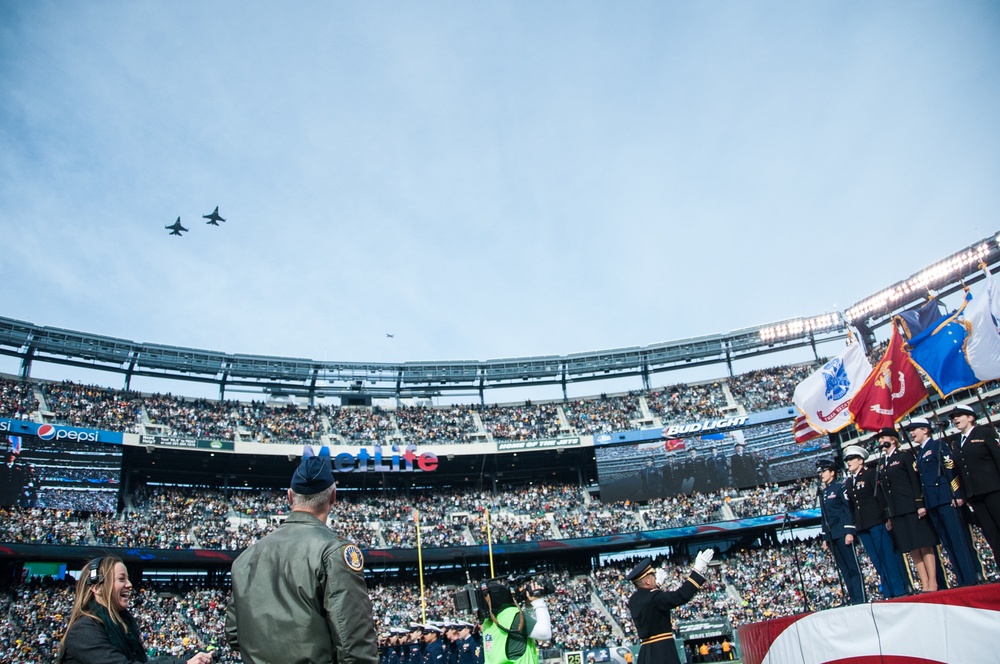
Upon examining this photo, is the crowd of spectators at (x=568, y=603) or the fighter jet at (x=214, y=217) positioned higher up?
the fighter jet at (x=214, y=217)

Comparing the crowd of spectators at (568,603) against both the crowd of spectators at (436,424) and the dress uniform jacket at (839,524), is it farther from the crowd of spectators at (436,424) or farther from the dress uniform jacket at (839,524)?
the dress uniform jacket at (839,524)

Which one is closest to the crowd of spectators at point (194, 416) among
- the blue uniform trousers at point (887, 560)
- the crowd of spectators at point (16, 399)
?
the crowd of spectators at point (16, 399)

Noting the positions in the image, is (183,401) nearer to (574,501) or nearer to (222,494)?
(222,494)

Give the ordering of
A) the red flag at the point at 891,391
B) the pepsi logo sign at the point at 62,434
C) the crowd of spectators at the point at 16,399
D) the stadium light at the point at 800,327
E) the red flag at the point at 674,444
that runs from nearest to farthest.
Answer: the red flag at the point at 891,391
the pepsi logo sign at the point at 62,434
the crowd of spectators at the point at 16,399
the red flag at the point at 674,444
the stadium light at the point at 800,327

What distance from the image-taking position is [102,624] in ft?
14.8

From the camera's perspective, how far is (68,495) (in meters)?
34.2

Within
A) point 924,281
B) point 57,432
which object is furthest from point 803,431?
point 57,432

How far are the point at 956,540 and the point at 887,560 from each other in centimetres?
172

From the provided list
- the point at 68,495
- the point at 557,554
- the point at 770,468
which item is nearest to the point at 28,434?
the point at 68,495

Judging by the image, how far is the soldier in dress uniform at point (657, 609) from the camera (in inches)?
275

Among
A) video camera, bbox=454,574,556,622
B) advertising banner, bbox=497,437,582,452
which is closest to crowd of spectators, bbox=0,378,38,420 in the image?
advertising banner, bbox=497,437,582,452

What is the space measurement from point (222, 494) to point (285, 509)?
468 centimetres

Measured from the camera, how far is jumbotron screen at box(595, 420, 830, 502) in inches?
1613

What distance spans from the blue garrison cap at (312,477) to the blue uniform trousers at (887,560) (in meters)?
9.72
